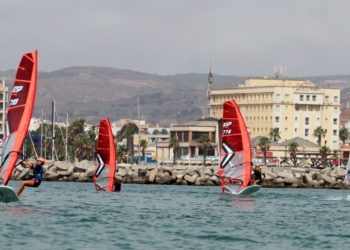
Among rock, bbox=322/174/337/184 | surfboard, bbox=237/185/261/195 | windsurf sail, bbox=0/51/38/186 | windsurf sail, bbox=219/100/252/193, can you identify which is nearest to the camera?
windsurf sail, bbox=0/51/38/186

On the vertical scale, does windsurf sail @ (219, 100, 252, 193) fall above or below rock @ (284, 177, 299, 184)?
above

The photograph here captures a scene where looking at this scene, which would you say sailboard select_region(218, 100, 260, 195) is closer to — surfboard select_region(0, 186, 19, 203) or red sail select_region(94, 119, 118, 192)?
red sail select_region(94, 119, 118, 192)

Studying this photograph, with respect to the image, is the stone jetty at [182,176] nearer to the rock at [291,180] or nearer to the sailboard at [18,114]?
the rock at [291,180]

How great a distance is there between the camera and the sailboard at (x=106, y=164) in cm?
6256

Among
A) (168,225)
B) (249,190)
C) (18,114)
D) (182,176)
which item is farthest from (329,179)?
(168,225)

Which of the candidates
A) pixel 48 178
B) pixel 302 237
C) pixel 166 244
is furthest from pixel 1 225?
pixel 48 178

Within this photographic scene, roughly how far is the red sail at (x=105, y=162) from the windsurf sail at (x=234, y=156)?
7.12 metres

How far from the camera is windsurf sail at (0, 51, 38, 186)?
126 ft

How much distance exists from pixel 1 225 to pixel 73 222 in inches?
119

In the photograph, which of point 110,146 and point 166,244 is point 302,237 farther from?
point 110,146

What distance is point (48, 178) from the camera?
95250 mm

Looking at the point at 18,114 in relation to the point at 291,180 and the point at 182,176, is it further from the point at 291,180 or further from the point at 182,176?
the point at 291,180

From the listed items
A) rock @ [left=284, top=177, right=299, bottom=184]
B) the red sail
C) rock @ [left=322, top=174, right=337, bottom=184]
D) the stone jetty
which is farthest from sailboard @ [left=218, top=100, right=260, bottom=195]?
rock @ [left=322, top=174, right=337, bottom=184]

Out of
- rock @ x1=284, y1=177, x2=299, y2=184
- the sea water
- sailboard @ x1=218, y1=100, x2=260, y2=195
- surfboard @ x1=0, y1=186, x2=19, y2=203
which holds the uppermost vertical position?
sailboard @ x1=218, y1=100, x2=260, y2=195
